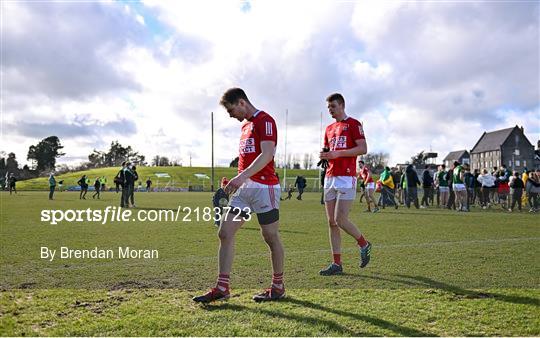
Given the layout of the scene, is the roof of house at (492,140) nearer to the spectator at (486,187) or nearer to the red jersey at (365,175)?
the spectator at (486,187)

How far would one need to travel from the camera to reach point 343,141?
19.9 ft

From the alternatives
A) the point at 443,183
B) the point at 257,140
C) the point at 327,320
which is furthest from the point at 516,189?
the point at 327,320

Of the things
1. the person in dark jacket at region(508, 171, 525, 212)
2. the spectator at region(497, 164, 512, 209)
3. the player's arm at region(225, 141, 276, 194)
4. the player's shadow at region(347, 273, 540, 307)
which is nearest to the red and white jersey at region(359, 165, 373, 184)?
the person in dark jacket at region(508, 171, 525, 212)

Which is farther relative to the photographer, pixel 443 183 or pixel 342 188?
pixel 443 183

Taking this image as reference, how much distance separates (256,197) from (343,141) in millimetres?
1922

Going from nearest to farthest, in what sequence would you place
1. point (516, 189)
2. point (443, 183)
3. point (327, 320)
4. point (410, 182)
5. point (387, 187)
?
1. point (327, 320)
2. point (516, 189)
3. point (443, 183)
4. point (387, 187)
5. point (410, 182)

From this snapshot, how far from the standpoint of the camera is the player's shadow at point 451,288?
4504 millimetres

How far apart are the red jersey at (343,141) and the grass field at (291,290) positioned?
1.33 metres

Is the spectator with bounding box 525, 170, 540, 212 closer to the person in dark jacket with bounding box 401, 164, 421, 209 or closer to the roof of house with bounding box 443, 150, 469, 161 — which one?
the person in dark jacket with bounding box 401, 164, 421, 209

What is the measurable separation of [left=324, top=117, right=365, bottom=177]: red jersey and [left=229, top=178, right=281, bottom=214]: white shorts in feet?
5.53

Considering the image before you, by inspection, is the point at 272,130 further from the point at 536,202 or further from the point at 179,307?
the point at 536,202

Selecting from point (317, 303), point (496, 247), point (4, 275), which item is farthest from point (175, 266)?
point (496, 247)

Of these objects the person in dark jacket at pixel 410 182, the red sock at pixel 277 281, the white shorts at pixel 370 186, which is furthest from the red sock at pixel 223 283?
the person in dark jacket at pixel 410 182

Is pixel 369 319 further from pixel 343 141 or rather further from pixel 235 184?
pixel 343 141
